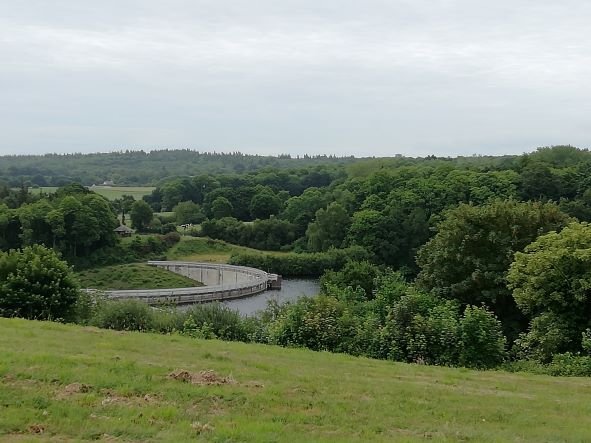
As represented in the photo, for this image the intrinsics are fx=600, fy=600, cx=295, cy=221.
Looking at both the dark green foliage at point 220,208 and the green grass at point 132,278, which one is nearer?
the green grass at point 132,278

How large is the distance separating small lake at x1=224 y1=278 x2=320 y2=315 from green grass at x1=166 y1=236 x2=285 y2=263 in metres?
14.9

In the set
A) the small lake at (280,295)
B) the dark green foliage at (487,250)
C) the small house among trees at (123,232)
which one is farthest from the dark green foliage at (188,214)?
the dark green foliage at (487,250)

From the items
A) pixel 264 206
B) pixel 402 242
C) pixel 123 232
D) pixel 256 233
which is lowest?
pixel 256 233

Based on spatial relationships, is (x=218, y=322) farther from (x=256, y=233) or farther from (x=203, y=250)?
(x=256, y=233)

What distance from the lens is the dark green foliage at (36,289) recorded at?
78.4ft

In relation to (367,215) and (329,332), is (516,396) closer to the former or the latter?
(329,332)

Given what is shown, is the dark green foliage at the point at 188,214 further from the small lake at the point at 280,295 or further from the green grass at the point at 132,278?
the small lake at the point at 280,295

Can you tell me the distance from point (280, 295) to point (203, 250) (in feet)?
99.2

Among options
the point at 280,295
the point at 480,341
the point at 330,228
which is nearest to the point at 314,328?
the point at 480,341

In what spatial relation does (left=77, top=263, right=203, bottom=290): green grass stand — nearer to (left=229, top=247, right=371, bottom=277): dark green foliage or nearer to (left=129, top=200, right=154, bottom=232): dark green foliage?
(left=229, top=247, right=371, bottom=277): dark green foliage

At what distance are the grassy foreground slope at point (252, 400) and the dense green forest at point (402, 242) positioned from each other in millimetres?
4753

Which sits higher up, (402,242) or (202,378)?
(202,378)

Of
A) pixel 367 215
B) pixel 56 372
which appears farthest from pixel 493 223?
pixel 367 215

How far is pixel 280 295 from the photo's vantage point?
72812 mm
